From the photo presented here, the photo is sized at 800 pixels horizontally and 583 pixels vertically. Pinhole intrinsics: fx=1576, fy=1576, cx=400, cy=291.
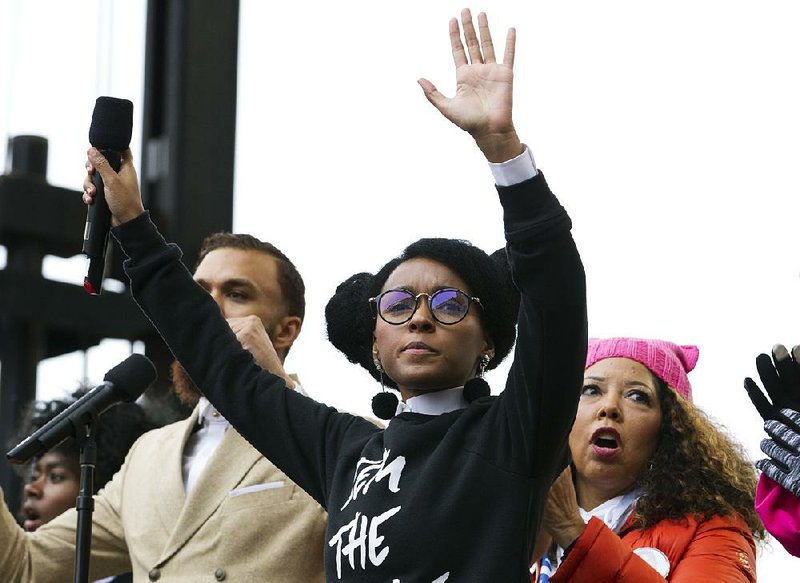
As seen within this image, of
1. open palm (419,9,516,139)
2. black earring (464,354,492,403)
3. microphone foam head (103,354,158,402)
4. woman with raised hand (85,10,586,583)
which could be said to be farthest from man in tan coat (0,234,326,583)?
open palm (419,9,516,139)

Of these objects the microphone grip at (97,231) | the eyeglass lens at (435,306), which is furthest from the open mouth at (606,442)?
the microphone grip at (97,231)

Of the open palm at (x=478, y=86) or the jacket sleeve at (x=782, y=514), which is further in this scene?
the jacket sleeve at (x=782, y=514)

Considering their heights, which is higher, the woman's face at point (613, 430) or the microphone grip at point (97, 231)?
the microphone grip at point (97, 231)

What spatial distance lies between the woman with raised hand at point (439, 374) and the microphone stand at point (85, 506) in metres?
0.30

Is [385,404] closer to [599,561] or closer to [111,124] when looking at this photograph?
[599,561]

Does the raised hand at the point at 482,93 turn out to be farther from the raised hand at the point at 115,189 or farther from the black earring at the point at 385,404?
the raised hand at the point at 115,189

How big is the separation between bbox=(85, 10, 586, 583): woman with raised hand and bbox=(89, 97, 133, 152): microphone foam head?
0.04 m

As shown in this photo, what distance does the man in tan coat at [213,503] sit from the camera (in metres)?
4.03

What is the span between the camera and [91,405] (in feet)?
12.3

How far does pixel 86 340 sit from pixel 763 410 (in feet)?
16.7

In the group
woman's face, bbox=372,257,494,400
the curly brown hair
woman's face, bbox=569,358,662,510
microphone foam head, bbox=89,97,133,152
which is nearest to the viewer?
woman's face, bbox=372,257,494,400

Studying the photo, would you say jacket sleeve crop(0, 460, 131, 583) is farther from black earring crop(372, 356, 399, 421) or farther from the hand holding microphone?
black earring crop(372, 356, 399, 421)

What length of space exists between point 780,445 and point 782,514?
0.50ft

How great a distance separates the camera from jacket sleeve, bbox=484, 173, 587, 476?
2932 mm
